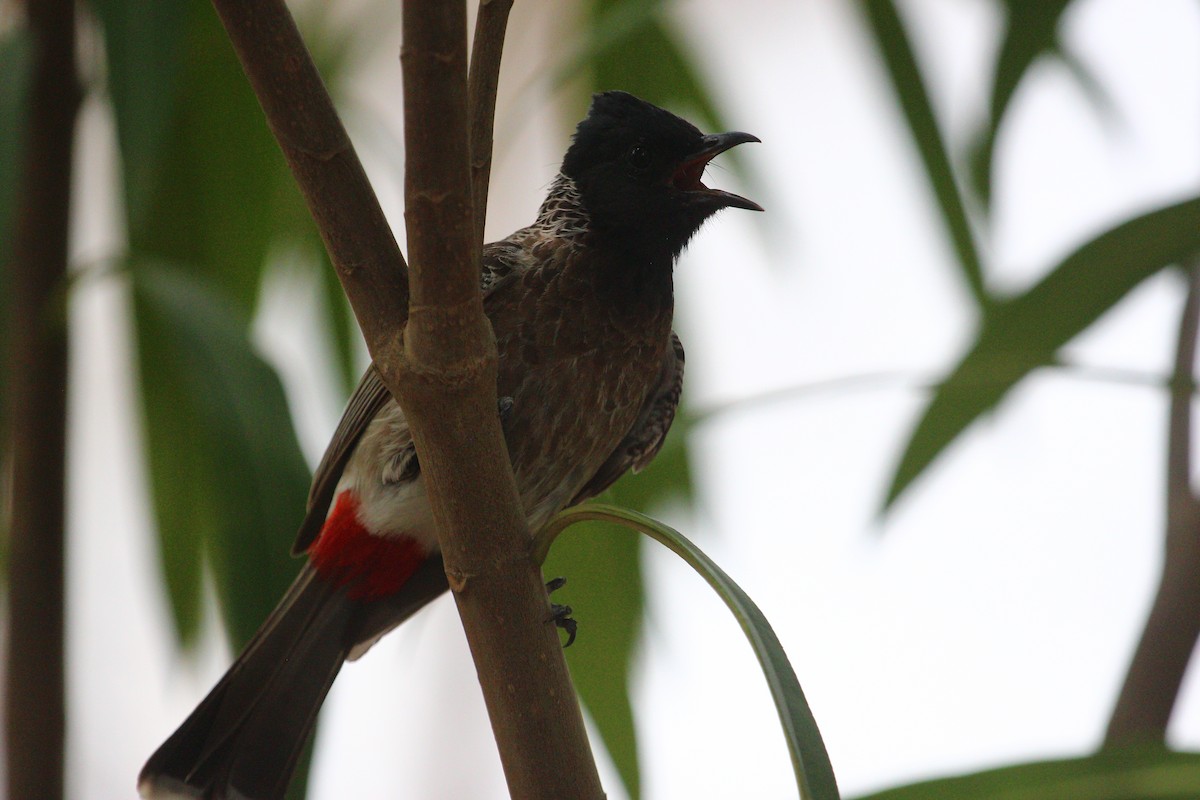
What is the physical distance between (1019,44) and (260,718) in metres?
1.34

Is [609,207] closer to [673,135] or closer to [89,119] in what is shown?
[673,135]

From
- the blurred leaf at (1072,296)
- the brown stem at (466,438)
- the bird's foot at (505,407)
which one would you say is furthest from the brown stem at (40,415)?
the blurred leaf at (1072,296)

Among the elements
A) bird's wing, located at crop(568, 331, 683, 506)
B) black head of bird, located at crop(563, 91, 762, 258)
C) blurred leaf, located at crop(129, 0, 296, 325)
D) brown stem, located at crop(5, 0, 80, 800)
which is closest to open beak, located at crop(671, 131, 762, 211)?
black head of bird, located at crop(563, 91, 762, 258)

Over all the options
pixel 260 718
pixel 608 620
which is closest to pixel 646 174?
pixel 608 620

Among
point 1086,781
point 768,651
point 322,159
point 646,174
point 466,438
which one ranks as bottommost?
point 1086,781

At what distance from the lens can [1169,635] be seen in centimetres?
116

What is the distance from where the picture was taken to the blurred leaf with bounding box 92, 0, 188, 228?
159 cm

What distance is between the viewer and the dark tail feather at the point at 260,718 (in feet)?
4.91

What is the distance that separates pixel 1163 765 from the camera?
76cm

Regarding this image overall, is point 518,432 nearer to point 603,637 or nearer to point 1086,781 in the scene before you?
point 603,637

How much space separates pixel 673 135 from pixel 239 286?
863 millimetres

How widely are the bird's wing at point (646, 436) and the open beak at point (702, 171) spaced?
244 mm

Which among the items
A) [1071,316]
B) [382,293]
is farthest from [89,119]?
[1071,316]

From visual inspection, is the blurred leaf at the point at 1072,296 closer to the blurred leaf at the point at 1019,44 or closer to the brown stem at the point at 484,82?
the blurred leaf at the point at 1019,44
